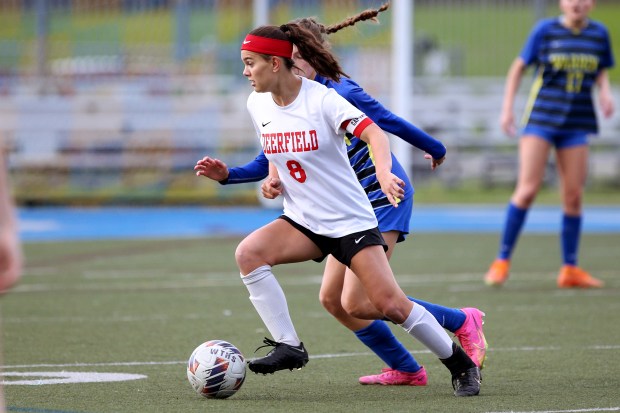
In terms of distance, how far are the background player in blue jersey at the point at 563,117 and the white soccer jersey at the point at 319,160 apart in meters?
4.43

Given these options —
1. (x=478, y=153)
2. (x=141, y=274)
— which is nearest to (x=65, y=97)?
(x=478, y=153)

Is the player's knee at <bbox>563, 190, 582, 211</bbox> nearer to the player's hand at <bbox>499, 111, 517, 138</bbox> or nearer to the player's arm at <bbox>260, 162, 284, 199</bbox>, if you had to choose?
the player's hand at <bbox>499, 111, 517, 138</bbox>

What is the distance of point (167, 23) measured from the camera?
70.4 feet

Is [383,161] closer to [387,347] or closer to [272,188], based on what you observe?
[272,188]

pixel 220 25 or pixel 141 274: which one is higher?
pixel 220 25

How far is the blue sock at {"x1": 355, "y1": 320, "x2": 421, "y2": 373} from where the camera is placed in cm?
614

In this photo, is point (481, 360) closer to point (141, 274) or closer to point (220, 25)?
point (141, 274)

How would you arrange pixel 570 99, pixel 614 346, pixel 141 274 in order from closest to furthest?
pixel 614 346
pixel 570 99
pixel 141 274

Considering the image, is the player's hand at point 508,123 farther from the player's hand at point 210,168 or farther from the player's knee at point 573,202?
the player's hand at point 210,168

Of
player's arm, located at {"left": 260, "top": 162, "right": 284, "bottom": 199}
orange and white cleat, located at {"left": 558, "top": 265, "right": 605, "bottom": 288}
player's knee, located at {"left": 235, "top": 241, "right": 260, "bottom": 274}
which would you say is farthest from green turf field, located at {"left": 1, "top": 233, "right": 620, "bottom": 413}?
player's arm, located at {"left": 260, "top": 162, "right": 284, "bottom": 199}

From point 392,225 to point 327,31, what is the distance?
3.46 ft

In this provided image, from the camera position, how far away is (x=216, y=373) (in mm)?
5605

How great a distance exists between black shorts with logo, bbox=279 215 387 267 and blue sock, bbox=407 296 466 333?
51cm

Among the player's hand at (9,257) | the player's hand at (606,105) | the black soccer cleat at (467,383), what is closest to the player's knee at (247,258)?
the black soccer cleat at (467,383)
